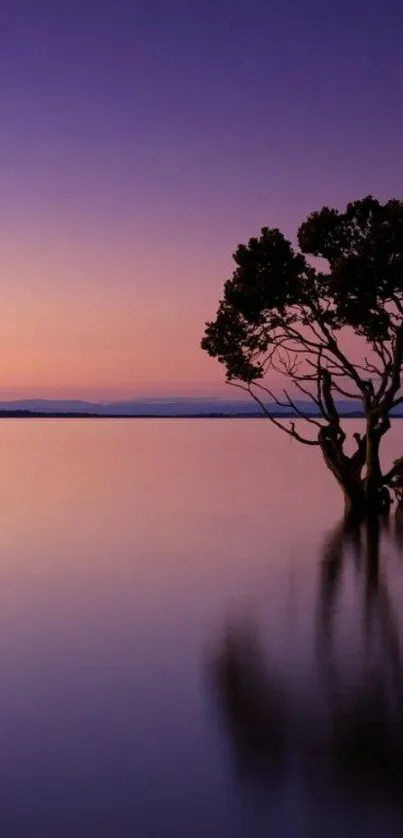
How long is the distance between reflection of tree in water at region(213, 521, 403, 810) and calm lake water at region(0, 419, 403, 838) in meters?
0.02

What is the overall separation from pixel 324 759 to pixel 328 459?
65.2 ft

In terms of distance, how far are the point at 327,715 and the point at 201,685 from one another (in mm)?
1590

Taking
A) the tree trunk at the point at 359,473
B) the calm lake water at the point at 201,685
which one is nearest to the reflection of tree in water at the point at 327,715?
the calm lake water at the point at 201,685

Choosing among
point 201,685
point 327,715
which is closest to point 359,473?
point 201,685

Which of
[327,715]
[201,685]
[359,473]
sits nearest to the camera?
[327,715]

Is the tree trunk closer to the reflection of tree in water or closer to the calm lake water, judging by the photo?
the calm lake water

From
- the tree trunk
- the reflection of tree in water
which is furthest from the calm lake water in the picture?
the tree trunk

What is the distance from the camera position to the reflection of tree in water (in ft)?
21.5

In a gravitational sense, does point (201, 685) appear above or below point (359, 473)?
below

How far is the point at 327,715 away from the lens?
804 cm

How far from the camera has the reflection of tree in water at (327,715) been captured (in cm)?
657

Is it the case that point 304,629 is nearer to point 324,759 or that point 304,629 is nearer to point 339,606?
point 339,606

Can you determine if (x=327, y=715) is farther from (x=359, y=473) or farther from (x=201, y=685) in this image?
(x=359, y=473)

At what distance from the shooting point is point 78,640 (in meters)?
11.4
